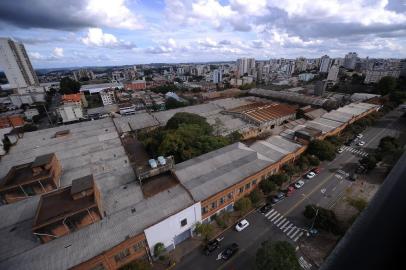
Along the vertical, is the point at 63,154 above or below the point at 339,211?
above

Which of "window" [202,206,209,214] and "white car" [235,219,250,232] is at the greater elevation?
"window" [202,206,209,214]

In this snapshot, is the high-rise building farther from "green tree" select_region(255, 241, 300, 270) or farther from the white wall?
the white wall

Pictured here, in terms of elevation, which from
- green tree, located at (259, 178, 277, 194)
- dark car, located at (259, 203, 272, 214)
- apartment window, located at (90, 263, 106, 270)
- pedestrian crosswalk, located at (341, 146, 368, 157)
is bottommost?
dark car, located at (259, 203, 272, 214)

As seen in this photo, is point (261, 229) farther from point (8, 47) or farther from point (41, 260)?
point (8, 47)

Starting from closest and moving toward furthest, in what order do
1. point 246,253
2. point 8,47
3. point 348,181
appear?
point 246,253, point 348,181, point 8,47

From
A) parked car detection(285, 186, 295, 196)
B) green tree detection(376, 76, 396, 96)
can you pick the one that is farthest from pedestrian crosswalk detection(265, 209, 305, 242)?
green tree detection(376, 76, 396, 96)

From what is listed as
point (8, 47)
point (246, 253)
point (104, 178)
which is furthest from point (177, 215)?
point (8, 47)

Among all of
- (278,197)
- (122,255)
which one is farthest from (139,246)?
(278,197)
